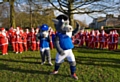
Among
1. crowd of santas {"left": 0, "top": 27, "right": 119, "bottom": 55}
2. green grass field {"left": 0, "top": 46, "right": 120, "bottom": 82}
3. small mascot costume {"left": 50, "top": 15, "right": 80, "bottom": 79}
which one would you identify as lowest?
green grass field {"left": 0, "top": 46, "right": 120, "bottom": 82}

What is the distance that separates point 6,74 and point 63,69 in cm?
217

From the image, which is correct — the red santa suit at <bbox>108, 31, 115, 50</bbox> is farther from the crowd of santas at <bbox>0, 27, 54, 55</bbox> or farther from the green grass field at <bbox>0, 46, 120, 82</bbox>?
the green grass field at <bbox>0, 46, 120, 82</bbox>

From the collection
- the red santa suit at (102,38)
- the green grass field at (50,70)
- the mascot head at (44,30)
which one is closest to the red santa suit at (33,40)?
the green grass field at (50,70)

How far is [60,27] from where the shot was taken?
6648 millimetres

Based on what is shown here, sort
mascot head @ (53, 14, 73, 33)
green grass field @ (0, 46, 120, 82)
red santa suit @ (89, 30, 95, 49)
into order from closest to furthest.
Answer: mascot head @ (53, 14, 73, 33), green grass field @ (0, 46, 120, 82), red santa suit @ (89, 30, 95, 49)

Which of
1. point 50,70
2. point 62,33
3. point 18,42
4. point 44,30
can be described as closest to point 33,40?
point 18,42

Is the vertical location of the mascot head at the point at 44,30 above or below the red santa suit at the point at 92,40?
above

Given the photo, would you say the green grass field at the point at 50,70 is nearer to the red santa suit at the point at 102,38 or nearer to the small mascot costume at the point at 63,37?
the small mascot costume at the point at 63,37

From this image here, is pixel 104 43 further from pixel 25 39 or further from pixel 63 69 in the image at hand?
pixel 63 69

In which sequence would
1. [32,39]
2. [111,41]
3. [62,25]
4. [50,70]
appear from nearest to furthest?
[62,25], [50,70], [32,39], [111,41]

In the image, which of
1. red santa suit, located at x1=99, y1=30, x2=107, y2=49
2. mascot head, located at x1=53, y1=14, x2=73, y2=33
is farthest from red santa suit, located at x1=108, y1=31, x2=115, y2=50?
mascot head, located at x1=53, y1=14, x2=73, y2=33

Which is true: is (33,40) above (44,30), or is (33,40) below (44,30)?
below

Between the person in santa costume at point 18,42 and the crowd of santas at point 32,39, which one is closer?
the crowd of santas at point 32,39

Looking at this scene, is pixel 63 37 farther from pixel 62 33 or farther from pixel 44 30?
pixel 44 30
